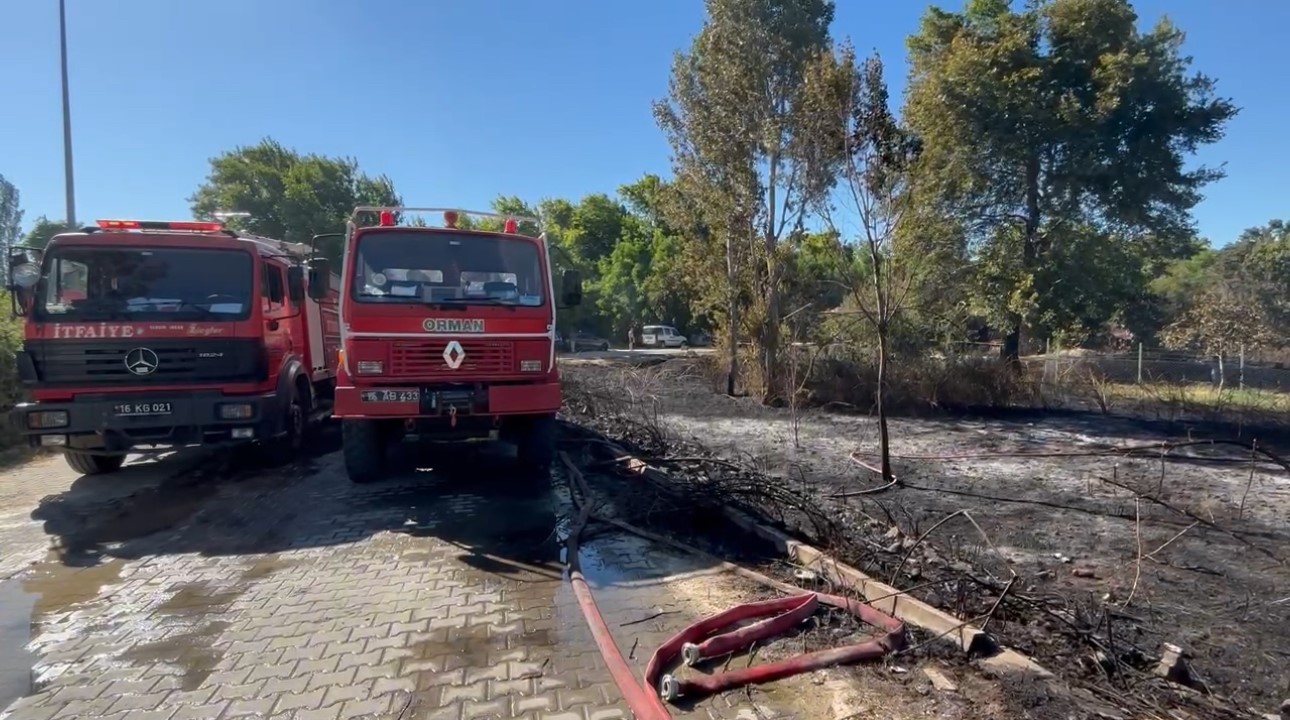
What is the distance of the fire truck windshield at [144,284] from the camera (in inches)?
289

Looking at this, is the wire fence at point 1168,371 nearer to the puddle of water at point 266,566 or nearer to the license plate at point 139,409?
the puddle of water at point 266,566

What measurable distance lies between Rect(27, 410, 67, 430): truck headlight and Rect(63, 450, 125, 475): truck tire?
1.09 metres

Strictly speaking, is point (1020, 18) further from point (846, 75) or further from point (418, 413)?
point (418, 413)

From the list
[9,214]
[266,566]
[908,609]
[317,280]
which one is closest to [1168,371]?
[908,609]

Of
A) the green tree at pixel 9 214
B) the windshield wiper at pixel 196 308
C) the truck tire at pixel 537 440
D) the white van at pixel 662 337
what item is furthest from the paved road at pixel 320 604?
the green tree at pixel 9 214

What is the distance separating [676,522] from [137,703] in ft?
13.4

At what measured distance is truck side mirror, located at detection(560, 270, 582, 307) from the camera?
809cm

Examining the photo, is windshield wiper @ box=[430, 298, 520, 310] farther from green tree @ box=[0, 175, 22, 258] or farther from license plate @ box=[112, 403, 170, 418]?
green tree @ box=[0, 175, 22, 258]

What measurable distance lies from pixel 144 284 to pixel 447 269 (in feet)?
Answer: 11.2

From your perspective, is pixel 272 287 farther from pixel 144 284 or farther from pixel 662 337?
pixel 662 337

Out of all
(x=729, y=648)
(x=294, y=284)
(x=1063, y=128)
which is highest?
(x=1063, y=128)

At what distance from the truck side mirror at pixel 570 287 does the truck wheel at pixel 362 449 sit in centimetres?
256

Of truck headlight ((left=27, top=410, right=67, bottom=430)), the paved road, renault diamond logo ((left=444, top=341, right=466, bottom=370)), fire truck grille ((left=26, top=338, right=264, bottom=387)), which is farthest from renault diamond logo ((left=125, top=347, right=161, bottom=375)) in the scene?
renault diamond logo ((left=444, top=341, right=466, bottom=370))

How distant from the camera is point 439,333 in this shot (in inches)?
276
